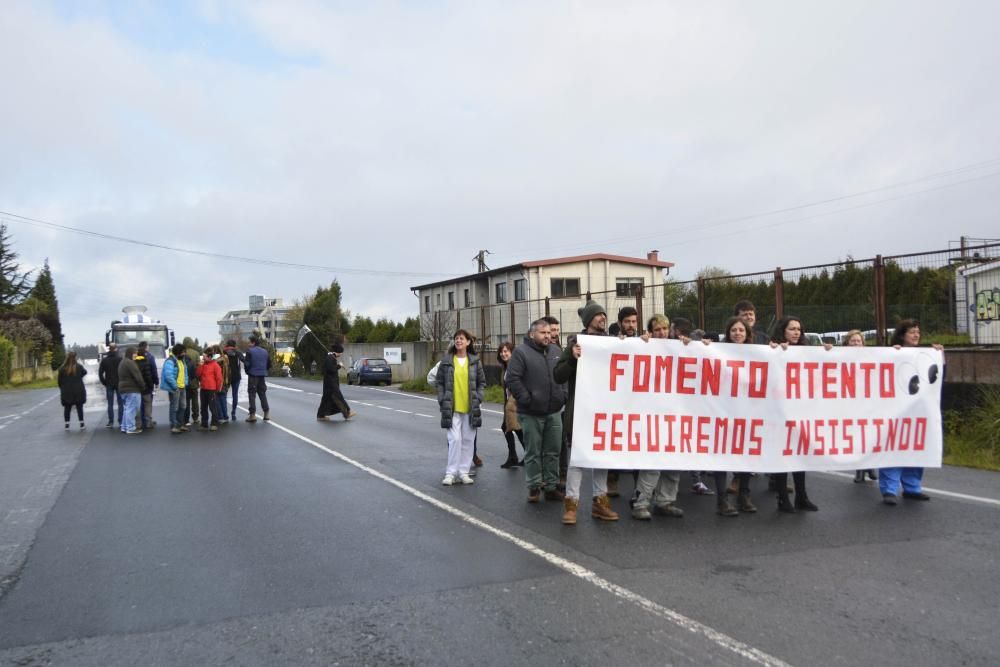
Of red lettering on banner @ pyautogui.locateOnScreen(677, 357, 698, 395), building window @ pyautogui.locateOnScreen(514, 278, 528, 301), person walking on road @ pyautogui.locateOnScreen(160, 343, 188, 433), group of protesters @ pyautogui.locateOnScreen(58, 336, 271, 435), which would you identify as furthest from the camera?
building window @ pyautogui.locateOnScreen(514, 278, 528, 301)

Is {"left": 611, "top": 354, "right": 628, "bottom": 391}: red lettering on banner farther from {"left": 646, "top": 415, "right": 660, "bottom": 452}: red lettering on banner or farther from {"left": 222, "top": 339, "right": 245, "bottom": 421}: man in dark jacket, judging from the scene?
{"left": 222, "top": 339, "right": 245, "bottom": 421}: man in dark jacket

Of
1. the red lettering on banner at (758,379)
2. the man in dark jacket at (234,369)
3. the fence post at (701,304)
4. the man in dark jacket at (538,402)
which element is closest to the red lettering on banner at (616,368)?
the man in dark jacket at (538,402)

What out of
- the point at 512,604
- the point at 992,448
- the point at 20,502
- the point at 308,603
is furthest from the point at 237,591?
the point at 992,448

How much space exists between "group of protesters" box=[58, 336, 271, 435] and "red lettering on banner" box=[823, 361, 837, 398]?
490 inches

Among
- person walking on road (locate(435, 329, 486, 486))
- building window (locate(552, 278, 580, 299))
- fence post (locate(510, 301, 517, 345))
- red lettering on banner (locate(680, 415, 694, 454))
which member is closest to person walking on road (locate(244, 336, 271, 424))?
fence post (locate(510, 301, 517, 345))

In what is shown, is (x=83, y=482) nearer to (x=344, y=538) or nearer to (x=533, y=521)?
(x=344, y=538)

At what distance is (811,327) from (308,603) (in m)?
10.6

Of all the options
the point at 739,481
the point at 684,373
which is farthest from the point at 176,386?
the point at 739,481

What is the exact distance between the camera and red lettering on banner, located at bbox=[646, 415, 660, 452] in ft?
23.8

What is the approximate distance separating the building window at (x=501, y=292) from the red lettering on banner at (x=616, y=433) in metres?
42.0

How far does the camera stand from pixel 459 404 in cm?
910

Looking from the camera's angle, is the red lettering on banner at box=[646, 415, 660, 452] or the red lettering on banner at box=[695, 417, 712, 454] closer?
the red lettering on banner at box=[646, 415, 660, 452]

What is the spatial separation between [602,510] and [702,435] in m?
1.19

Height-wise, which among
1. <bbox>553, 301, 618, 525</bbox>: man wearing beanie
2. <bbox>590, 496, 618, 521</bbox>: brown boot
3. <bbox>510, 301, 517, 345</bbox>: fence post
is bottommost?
<bbox>590, 496, 618, 521</bbox>: brown boot
